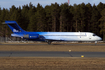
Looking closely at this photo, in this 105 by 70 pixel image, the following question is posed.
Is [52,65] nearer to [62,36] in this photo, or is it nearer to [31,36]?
[62,36]

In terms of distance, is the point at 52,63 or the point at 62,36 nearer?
the point at 52,63

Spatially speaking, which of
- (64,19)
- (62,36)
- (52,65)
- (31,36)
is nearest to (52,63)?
(52,65)

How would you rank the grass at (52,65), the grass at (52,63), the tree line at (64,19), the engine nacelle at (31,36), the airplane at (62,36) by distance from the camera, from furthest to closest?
1. the tree line at (64,19)
2. the engine nacelle at (31,36)
3. the airplane at (62,36)
4. the grass at (52,63)
5. the grass at (52,65)

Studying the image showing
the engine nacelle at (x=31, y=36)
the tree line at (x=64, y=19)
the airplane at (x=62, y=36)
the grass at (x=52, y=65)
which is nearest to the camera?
the grass at (x=52, y=65)

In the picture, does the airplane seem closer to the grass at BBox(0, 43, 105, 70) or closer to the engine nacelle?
the engine nacelle

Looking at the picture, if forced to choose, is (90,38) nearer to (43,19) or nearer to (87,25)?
(43,19)

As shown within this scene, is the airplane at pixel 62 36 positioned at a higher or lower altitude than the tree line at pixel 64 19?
lower

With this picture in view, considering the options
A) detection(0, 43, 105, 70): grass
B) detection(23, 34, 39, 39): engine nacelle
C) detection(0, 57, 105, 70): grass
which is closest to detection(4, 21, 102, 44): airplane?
detection(23, 34, 39, 39): engine nacelle

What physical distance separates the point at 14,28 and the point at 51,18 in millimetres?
48094

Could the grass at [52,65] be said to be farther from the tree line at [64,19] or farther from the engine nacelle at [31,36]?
the tree line at [64,19]

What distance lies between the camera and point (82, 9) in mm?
91250

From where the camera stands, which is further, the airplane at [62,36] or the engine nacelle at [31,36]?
the engine nacelle at [31,36]

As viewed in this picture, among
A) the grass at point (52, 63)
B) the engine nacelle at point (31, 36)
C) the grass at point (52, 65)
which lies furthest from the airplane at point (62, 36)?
the grass at point (52, 65)

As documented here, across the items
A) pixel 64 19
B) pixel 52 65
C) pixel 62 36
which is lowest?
pixel 52 65
